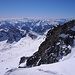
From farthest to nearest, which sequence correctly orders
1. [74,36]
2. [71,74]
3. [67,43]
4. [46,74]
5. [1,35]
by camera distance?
[1,35] → [74,36] → [67,43] → [46,74] → [71,74]

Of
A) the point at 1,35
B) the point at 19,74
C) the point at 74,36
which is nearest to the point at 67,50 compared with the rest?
the point at 74,36

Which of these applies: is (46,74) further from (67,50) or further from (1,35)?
(1,35)

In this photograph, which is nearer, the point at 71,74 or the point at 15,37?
the point at 71,74

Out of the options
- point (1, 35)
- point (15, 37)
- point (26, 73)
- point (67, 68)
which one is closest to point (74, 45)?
point (67, 68)

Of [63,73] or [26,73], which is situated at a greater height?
[63,73]

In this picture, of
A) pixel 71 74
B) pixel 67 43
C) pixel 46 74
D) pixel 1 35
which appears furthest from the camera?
pixel 1 35

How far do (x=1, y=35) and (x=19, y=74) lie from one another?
20763 cm

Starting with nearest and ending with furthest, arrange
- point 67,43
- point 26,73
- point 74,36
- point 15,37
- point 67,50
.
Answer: point 26,73 < point 67,50 < point 67,43 < point 74,36 < point 15,37

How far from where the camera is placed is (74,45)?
2427 cm

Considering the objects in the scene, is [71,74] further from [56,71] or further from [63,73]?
[56,71]

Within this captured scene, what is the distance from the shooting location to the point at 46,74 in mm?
12711

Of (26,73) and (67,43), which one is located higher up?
(67,43)

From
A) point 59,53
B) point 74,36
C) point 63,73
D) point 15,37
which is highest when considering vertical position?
point 74,36

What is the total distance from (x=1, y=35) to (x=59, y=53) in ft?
668
